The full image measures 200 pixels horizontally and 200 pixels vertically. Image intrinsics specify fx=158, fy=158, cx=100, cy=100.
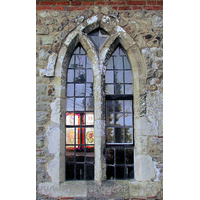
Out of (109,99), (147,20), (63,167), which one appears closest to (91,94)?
(109,99)

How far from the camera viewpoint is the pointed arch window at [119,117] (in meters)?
2.97

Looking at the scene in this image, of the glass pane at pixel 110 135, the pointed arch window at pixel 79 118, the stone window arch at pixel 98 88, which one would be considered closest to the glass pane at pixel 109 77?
the stone window arch at pixel 98 88

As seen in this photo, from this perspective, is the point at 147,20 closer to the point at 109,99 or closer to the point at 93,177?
the point at 109,99

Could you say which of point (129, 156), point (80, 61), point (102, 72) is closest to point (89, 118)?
point (102, 72)

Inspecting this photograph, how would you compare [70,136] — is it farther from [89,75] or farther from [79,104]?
[89,75]

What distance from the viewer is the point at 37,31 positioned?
3010mm

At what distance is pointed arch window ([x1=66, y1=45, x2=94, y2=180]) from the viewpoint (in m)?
2.97

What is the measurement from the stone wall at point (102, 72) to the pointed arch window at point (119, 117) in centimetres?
13

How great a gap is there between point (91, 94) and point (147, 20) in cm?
178

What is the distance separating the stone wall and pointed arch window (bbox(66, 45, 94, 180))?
17 centimetres

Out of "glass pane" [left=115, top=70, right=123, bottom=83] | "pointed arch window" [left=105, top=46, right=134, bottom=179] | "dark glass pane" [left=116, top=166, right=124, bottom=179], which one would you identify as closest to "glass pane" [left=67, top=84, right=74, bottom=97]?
"pointed arch window" [left=105, top=46, right=134, bottom=179]

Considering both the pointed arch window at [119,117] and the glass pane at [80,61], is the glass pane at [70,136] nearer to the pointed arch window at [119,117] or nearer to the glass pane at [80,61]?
the pointed arch window at [119,117]

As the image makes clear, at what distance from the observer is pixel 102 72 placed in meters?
3.03

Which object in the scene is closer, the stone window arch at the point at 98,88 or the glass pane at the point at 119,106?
the stone window arch at the point at 98,88
